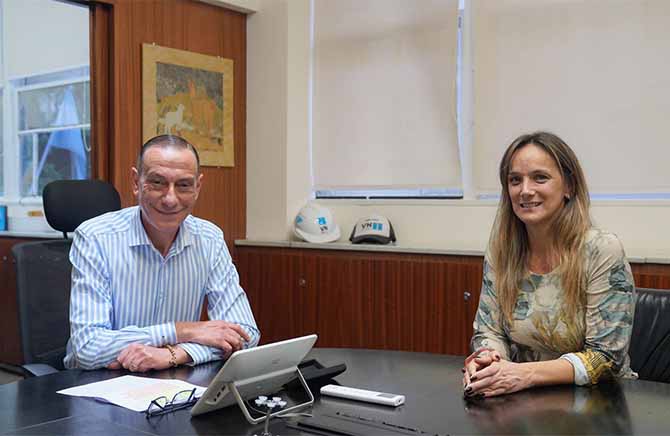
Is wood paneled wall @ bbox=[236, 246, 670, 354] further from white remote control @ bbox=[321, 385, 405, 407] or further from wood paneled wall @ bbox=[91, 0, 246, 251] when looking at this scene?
white remote control @ bbox=[321, 385, 405, 407]

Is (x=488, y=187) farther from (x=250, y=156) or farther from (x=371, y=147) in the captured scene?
(x=250, y=156)

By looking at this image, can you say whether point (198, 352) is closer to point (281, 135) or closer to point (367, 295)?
point (367, 295)

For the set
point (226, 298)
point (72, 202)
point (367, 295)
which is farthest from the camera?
point (367, 295)

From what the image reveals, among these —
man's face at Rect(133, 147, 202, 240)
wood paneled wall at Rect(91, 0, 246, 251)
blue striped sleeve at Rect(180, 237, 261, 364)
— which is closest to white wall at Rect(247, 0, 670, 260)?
wood paneled wall at Rect(91, 0, 246, 251)

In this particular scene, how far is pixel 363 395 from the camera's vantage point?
164 centimetres

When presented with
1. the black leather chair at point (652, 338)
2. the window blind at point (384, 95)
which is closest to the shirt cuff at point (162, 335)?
the black leather chair at point (652, 338)

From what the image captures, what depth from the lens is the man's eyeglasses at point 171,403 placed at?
1.52 m

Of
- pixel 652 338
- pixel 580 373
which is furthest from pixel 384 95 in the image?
pixel 580 373

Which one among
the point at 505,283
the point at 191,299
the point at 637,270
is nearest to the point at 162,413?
the point at 191,299

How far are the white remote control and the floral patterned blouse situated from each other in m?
0.53

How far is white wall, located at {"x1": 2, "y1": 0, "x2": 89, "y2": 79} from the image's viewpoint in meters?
3.85

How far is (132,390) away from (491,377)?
87 centimetres

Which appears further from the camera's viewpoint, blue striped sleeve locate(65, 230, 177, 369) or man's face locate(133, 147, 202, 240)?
man's face locate(133, 147, 202, 240)

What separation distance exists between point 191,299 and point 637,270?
6.63 ft
